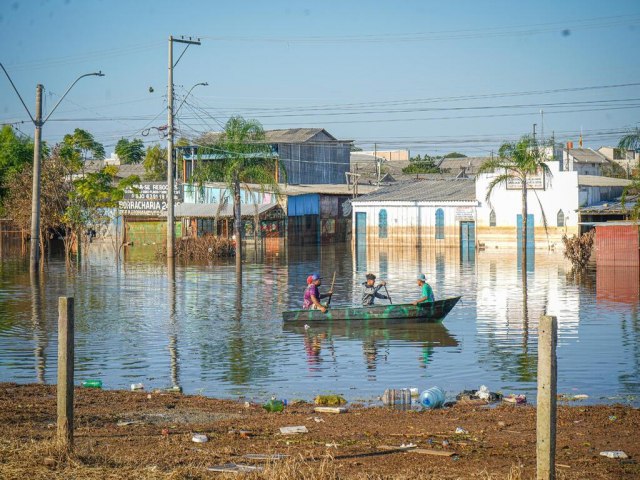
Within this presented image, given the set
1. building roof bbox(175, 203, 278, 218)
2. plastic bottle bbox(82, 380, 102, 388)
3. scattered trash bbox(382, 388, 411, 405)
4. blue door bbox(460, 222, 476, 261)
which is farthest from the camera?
blue door bbox(460, 222, 476, 261)

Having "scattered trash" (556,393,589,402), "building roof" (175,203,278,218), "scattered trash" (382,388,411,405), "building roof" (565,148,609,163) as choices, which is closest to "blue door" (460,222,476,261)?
"building roof" (175,203,278,218)

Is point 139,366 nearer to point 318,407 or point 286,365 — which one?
point 286,365

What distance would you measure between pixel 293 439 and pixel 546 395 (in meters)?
3.99

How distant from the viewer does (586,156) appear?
101m

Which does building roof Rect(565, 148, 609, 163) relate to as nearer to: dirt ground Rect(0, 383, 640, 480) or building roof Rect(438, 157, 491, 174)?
building roof Rect(438, 157, 491, 174)

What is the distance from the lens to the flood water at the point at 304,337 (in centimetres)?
1761

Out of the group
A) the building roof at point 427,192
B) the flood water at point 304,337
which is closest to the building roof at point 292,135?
the building roof at point 427,192

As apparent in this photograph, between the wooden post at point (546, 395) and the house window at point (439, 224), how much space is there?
55974mm

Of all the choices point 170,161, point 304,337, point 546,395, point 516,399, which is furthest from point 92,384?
point 170,161

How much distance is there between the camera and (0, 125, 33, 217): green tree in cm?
6619

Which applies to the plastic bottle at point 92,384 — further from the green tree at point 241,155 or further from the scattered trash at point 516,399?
the green tree at point 241,155

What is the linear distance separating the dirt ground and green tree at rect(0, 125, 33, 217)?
54037 millimetres

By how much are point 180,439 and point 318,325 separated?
44.1 ft

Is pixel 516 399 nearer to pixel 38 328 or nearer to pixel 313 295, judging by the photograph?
pixel 313 295
